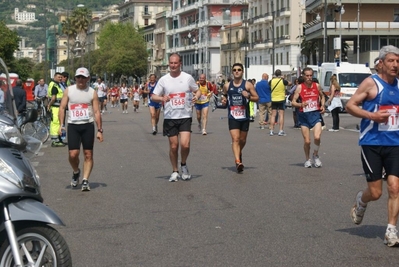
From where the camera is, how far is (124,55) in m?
132

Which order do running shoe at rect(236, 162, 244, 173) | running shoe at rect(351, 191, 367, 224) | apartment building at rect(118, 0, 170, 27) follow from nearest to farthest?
running shoe at rect(351, 191, 367, 224)
running shoe at rect(236, 162, 244, 173)
apartment building at rect(118, 0, 170, 27)

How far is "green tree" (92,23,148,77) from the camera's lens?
433 ft

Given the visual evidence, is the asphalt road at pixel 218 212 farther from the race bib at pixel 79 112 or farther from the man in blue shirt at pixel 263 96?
the man in blue shirt at pixel 263 96

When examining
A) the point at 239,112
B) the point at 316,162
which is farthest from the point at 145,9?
the point at 239,112

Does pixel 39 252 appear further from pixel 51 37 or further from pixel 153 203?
pixel 51 37

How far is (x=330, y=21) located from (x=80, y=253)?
6872 centimetres

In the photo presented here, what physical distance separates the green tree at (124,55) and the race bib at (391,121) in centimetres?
12349

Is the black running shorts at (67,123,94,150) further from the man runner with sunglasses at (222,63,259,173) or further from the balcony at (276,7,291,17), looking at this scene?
the balcony at (276,7,291,17)

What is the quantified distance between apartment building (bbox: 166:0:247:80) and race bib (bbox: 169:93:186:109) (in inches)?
3930

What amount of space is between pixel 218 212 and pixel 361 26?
6555cm

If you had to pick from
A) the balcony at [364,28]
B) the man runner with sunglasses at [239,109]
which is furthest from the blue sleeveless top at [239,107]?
the balcony at [364,28]

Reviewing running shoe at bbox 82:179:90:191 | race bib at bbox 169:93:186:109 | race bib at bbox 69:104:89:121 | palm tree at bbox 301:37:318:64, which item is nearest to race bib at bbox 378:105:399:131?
running shoe at bbox 82:179:90:191

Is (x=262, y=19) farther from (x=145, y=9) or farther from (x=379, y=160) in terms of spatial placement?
(x=379, y=160)

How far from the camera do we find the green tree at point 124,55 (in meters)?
132
